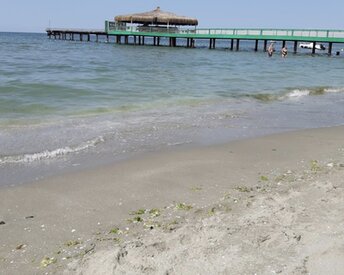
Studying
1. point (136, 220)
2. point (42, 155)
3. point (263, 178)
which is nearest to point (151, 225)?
point (136, 220)

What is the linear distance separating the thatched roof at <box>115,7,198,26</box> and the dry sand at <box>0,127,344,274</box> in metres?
49.1

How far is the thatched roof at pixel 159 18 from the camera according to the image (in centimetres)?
5353

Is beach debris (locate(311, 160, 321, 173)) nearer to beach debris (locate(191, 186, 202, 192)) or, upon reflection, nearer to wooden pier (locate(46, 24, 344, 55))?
beach debris (locate(191, 186, 202, 192))

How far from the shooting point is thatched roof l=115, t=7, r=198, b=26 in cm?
5353

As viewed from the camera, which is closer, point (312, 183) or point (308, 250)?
point (308, 250)

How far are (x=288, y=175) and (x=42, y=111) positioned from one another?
6876mm

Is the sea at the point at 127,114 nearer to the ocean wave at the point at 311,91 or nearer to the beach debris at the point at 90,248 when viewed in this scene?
the ocean wave at the point at 311,91

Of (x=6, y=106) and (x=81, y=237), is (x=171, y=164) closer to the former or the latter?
(x=81, y=237)

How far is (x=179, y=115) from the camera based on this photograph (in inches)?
419

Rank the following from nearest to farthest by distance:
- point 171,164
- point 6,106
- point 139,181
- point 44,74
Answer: point 139,181
point 171,164
point 6,106
point 44,74

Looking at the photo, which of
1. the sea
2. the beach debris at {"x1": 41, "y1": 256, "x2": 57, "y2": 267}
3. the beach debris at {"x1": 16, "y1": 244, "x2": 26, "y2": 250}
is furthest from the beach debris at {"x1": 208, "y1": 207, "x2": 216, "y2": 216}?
the sea

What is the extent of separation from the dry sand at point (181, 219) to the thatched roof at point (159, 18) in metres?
49.1

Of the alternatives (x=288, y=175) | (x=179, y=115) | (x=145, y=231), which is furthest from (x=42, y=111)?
(x=145, y=231)

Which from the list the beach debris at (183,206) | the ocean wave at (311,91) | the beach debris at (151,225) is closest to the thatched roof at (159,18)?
the ocean wave at (311,91)
